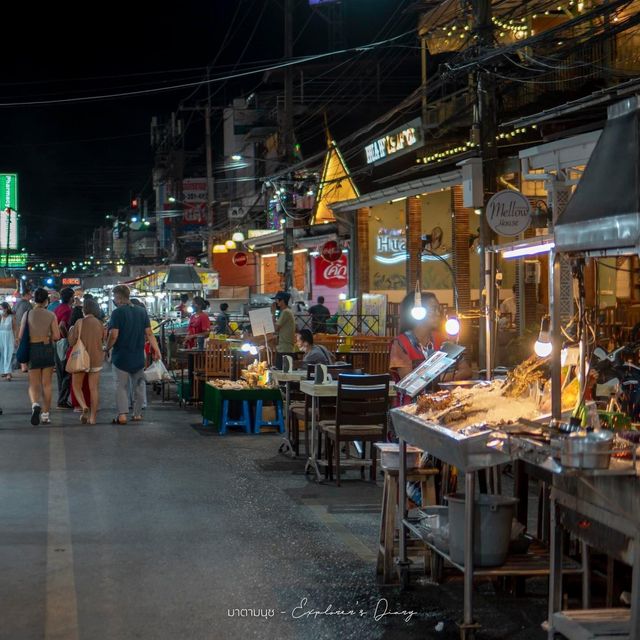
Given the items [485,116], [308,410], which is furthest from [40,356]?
[485,116]

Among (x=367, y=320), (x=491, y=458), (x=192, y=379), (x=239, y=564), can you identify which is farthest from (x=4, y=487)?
(x=367, y=320)

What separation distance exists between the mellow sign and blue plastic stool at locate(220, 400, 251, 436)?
4.84 metres

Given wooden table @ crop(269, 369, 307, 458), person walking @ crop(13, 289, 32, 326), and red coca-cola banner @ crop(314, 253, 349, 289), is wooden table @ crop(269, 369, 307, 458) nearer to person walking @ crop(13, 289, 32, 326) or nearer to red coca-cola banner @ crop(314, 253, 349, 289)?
person walking @ crop(13, 289, 32, 326)

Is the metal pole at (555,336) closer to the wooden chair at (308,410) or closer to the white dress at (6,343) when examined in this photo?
the wooden chair at (308,410)

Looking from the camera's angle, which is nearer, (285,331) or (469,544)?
(469,544)

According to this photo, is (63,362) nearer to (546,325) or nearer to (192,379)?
(192,379)

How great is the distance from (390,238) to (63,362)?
42.2 feet

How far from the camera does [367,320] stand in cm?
2606

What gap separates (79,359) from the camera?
15773 mm

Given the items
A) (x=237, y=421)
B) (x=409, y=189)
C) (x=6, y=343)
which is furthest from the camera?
(x=6, y=343)

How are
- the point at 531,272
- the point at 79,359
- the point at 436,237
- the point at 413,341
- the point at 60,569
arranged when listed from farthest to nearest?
the point at 436,237 < the point at 531,272 < the point at 79,359 < the point at 413,341 < the point at 60,569

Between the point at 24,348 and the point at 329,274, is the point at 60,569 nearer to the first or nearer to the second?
the point at 24,348

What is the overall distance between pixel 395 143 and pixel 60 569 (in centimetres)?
1989

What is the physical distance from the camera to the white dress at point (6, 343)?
80.7 feet
